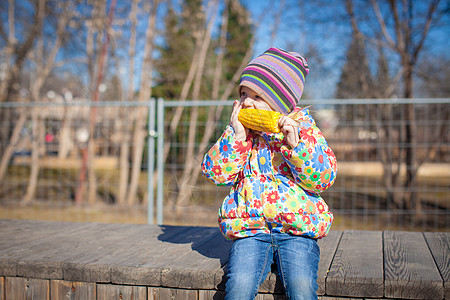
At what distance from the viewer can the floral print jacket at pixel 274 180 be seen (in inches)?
66.7

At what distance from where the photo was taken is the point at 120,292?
1874mm

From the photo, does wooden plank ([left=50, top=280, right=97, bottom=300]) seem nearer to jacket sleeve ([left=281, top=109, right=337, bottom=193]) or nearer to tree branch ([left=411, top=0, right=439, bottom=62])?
jacket sleeve ([left=281, top=109, right=337, bottom=193])

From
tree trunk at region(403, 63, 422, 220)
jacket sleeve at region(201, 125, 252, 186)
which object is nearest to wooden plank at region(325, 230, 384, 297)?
jacket sleeve at region(201, 125, 252, 186)

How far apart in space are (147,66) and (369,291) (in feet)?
17.8

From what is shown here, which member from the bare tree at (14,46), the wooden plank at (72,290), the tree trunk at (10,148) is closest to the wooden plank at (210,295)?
the wooden plank at (72,290)

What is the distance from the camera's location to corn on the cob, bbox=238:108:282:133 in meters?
1.67

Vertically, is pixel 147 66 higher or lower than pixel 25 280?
higher

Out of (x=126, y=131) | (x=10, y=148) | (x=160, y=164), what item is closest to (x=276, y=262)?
(x=160, y=164)

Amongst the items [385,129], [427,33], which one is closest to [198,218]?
[385,129]

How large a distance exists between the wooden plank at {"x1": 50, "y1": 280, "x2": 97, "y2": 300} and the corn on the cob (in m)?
1.03

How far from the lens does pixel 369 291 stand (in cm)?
164

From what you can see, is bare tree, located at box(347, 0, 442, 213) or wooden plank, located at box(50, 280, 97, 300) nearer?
wooden plank, located at box(50, 280, 97, 300)

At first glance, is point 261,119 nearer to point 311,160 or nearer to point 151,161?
point 311,160

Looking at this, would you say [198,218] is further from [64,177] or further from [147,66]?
[147,66]
